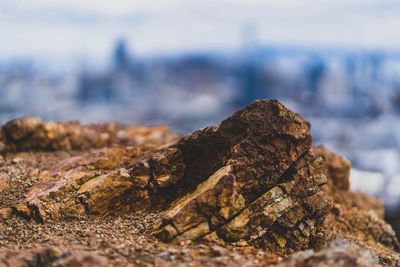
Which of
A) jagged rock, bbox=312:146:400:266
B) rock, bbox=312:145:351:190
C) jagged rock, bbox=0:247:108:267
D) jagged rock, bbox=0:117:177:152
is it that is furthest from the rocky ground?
rock, bbox=312:145:351:190

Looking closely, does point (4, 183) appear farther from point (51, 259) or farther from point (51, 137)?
point (51, 137)

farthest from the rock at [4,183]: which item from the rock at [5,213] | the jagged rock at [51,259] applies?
the jagged rock at [51,259]

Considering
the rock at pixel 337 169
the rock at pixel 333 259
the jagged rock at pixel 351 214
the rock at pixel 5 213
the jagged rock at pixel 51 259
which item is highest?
the jagged rock at pixel 51 259

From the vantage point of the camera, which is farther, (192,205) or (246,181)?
(246,181)

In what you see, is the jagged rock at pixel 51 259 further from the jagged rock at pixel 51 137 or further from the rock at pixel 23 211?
the jagged rock at pixel 51 137

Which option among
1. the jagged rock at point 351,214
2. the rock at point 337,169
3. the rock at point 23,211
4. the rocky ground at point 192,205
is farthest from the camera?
the rock at point 337,169

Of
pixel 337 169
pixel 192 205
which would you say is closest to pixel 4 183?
pixel 192 205

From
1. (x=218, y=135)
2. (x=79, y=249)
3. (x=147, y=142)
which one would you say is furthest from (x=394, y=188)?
(x=79, y=249)

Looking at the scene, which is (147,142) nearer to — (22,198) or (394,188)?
(22,198)
